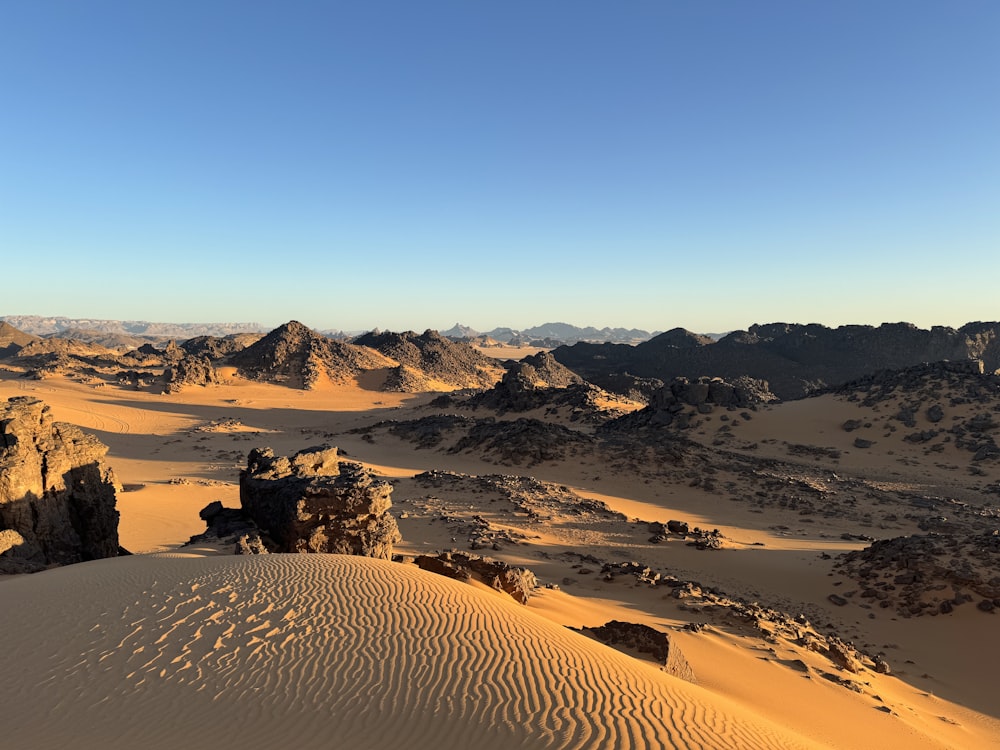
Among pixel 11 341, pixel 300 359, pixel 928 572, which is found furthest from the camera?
pixel 11 341

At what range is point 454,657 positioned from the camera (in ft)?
20.7

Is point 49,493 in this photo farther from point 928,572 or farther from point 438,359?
point 438,359

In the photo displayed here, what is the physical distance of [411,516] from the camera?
1842 centimetres

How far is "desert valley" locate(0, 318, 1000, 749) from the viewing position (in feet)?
18.0

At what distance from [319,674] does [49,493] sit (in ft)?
32.8

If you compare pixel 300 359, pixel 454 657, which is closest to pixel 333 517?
pixel 454 657

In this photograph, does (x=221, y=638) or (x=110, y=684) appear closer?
(x=110, y=684)

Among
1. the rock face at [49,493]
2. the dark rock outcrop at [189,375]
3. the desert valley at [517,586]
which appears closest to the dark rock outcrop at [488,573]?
the desert valley at [517,586]

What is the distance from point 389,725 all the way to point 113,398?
161ft

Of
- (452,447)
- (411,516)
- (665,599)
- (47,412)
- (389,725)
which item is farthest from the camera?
(452,447)

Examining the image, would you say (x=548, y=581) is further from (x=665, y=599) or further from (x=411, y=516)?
(x=411, y=516)

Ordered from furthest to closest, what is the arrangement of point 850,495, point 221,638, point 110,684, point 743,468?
point 743,468 → point 850,495 → point 221,638 → point 110,684

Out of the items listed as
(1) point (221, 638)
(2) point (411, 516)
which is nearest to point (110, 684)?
(1) point (221, 638)

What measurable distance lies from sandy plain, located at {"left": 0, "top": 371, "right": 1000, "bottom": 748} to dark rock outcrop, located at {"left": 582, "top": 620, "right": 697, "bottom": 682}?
0.40m
